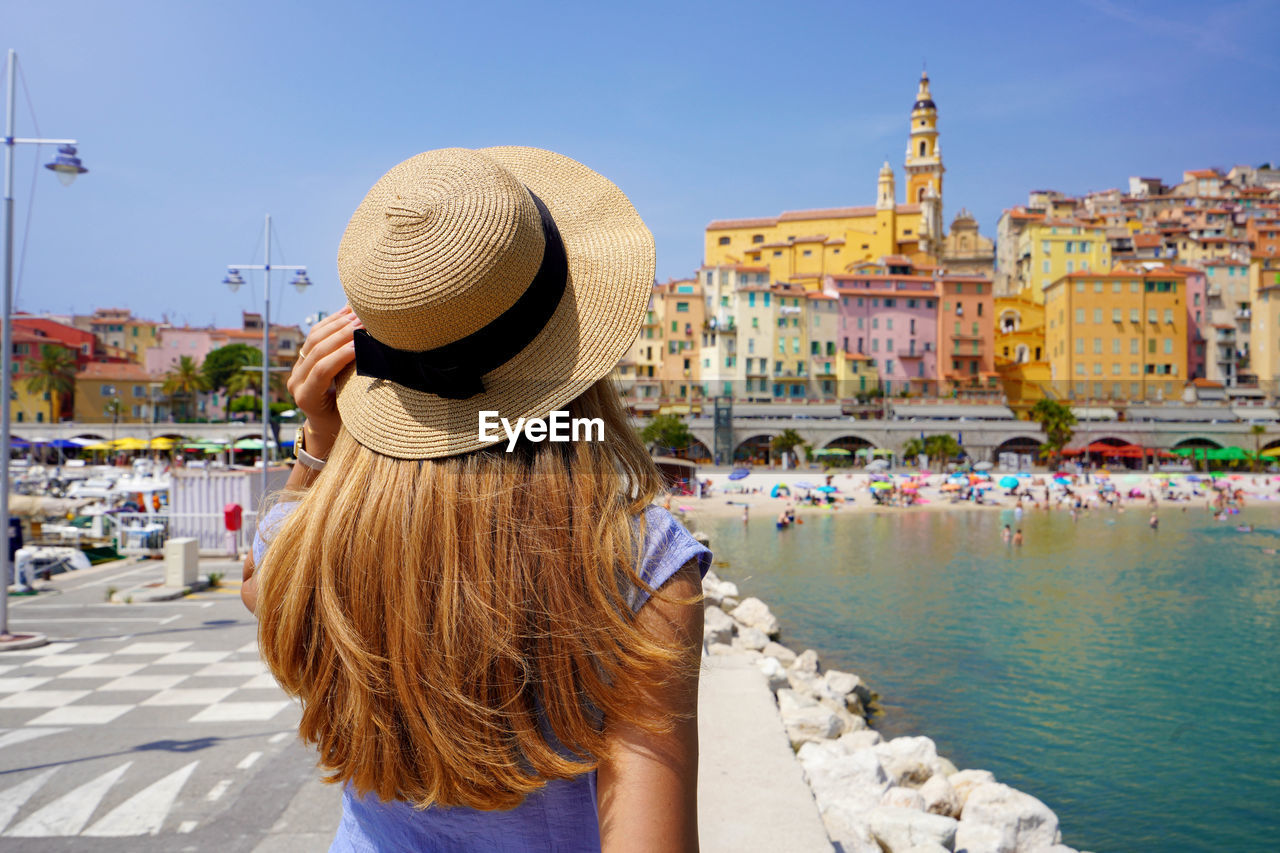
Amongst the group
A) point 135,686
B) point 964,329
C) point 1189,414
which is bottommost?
point 135,686

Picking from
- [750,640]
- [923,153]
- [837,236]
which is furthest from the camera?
[923,153]

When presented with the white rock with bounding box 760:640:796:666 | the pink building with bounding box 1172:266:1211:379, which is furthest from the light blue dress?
the pink building with bounding box 1172:266:1211:379

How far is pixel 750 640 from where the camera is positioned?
1165cm

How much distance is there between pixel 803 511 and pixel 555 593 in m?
39.9

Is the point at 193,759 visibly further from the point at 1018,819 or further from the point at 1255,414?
the point at 1255,414

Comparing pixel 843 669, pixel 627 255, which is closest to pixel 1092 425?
pixel 843 669

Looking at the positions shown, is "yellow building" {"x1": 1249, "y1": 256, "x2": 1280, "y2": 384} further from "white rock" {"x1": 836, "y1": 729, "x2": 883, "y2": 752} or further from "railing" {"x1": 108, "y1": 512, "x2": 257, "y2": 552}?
"railing" {"x1": 108, "y1": 512, "x2": 257, "y2": 552}

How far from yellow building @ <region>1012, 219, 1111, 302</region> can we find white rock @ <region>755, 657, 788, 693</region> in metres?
73.3

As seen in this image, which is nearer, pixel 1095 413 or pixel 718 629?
pixel 718 629

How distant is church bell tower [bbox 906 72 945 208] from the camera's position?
8919 centimetres

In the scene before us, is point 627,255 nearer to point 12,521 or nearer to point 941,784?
point 941,784

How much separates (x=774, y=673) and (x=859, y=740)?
162cm

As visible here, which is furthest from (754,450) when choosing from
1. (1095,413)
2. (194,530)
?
(194,530)

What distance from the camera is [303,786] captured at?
16.1 ft
